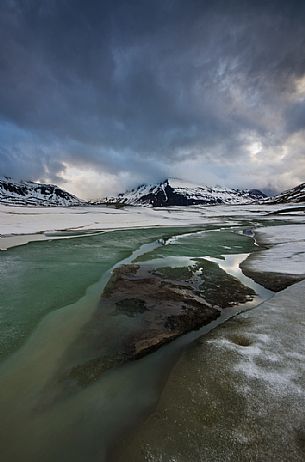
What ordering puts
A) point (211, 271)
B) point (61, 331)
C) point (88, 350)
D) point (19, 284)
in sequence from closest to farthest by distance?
point (88, 350)
point (61, 331)
point (19, 284)
point (211, 271)

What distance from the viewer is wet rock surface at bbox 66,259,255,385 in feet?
20.6

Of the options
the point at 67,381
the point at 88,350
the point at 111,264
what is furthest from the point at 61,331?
the point at 111,264

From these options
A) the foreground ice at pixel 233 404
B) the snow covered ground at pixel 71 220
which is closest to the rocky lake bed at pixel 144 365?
the foreground ice at pixel 233 404

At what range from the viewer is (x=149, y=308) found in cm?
885

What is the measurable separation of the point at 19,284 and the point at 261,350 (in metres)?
9.80

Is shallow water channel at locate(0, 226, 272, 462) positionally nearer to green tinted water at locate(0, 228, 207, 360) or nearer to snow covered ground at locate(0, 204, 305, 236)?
green tinted water at locate(0, 228, 207, 360)

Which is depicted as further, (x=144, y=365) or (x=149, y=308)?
(x=149, y=308)

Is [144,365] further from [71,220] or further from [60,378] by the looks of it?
[71,220]

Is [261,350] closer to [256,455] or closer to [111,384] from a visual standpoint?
[256,455]

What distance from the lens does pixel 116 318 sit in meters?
8.09

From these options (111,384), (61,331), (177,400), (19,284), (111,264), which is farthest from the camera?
(111,264)

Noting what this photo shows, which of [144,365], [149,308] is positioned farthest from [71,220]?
[144,365]

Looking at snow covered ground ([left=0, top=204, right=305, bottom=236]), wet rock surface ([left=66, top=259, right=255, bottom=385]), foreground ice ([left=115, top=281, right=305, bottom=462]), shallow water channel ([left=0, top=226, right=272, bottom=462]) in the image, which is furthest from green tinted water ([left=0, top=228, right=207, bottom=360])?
snow covered ground ([left=0, top=204, right=305, bottom=236])

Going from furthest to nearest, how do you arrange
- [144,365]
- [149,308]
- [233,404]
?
1. [149,308]
2. [144,365]
3. [233,404]
